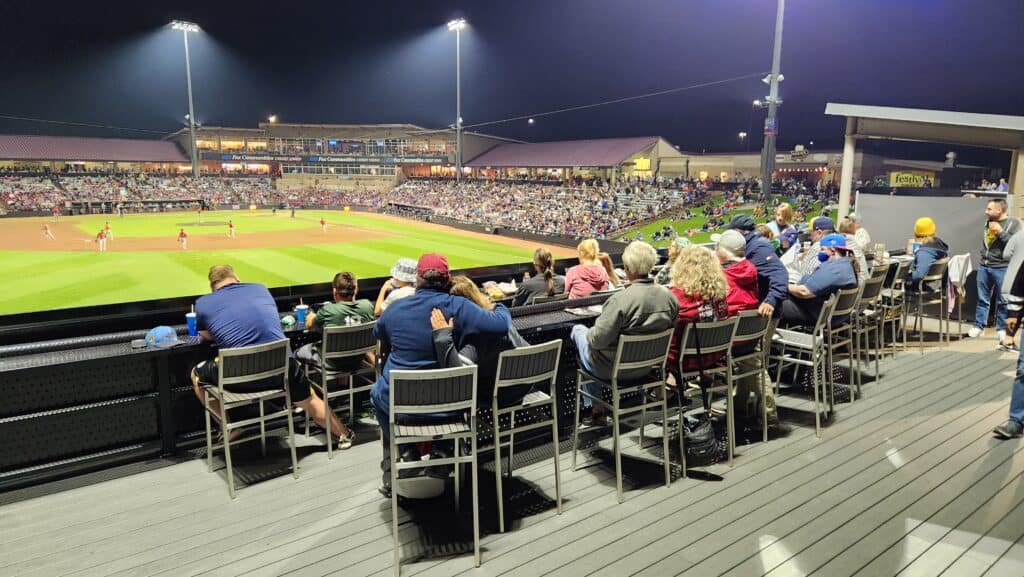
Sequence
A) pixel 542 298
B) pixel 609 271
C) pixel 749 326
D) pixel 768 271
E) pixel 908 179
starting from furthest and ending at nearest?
pixel 908 179
pixel 609 271
pixel 542 298
pixel 768 271
pixel 749 326

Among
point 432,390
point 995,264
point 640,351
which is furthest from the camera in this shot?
point 995,264

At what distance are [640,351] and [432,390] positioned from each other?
1382 mm

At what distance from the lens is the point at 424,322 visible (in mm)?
2977

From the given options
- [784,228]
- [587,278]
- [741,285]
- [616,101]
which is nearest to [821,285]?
[741,285]

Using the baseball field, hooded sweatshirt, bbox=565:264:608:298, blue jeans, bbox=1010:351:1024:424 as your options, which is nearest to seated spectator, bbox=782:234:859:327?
blue jeans, bbox=1010:351:1024:424

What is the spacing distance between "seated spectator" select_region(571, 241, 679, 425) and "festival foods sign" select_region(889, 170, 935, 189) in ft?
44.8

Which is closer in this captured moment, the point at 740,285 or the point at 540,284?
the point at 740,285

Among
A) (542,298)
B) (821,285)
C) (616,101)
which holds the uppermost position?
(616,101)

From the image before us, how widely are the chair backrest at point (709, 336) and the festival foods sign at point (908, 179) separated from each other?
13.2m

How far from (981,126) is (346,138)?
1406 inches

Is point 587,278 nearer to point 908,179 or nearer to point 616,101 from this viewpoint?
point 908,179

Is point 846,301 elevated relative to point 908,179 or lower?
lower

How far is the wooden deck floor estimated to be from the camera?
2773mm

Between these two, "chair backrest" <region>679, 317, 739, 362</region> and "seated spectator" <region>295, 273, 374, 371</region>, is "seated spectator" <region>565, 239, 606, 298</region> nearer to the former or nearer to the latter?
"chair backrest" <region>679, 317, 739, 362</region>
